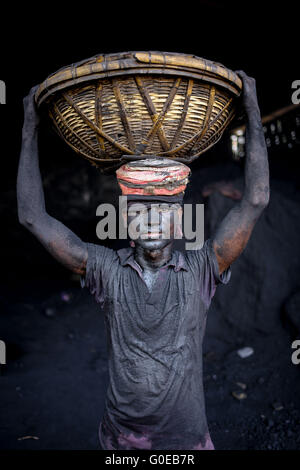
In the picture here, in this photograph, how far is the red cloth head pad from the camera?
1430 millimetres

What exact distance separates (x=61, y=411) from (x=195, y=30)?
12.7 feet

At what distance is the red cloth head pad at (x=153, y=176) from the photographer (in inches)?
56.3

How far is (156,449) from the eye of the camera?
1.59 metres

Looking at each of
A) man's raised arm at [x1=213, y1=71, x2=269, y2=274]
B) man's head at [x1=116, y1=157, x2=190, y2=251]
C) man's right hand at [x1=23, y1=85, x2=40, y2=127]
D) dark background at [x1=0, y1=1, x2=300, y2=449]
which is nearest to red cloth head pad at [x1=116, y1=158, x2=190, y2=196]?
man's head at [x1=116, y1=157, x2=190, y2=251]

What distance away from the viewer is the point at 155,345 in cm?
156

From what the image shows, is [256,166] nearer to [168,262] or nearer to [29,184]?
[168,262]

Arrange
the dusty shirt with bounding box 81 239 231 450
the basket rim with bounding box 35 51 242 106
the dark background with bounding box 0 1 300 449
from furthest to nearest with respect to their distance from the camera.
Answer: the dark background with bounding box 0 1 300 449 < the dusty shirt with bounding box 81 239 231 450 < the basket rim with bounding box 35 51 242 106

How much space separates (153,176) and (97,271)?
1.66 ft

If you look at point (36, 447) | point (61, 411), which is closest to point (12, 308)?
point (61, 411)

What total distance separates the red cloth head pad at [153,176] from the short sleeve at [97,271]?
0.32 meters

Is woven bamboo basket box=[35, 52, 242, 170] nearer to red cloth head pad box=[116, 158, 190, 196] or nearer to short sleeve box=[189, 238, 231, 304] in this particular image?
red cloth head pad box=[116, 158, 190, 196]

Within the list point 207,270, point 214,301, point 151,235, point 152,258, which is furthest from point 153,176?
point 214,301

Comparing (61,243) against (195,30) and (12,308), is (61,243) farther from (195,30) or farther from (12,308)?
(12,308)

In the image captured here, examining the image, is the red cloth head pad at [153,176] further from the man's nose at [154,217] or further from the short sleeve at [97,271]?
the short sleeve at [97,271]
